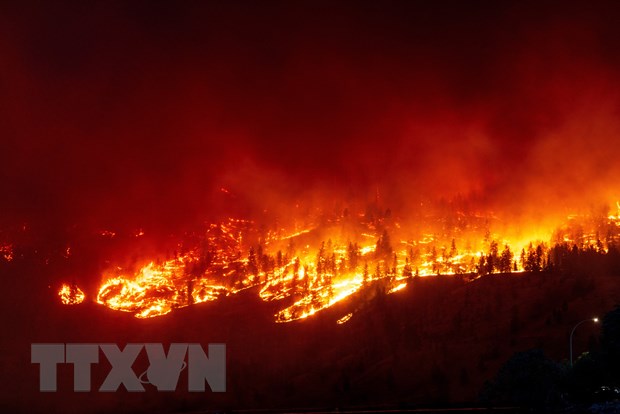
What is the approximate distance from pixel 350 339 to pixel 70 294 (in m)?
63.2

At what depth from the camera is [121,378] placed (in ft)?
336

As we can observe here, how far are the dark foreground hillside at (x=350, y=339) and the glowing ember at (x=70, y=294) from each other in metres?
3.70

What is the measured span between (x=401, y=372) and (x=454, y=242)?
163 feet

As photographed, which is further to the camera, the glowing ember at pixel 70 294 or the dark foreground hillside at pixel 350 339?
the glowing ember at pixel 70 294

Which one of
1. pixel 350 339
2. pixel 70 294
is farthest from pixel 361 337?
pixel 70 294

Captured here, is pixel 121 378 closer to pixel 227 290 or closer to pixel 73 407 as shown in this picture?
pixel 73 407

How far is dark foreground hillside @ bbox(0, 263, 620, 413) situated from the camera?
89812mm

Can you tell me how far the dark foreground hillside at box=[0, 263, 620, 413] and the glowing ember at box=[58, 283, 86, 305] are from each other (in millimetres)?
3702

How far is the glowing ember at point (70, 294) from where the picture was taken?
448ft

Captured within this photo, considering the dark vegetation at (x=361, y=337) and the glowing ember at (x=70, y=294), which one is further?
the glowing ember at (x=70, y=294)

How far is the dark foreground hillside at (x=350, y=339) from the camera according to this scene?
295 ft

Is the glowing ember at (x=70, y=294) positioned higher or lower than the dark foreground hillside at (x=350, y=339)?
higher

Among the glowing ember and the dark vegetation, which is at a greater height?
the glowing ember

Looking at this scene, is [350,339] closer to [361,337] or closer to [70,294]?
[361,337]
